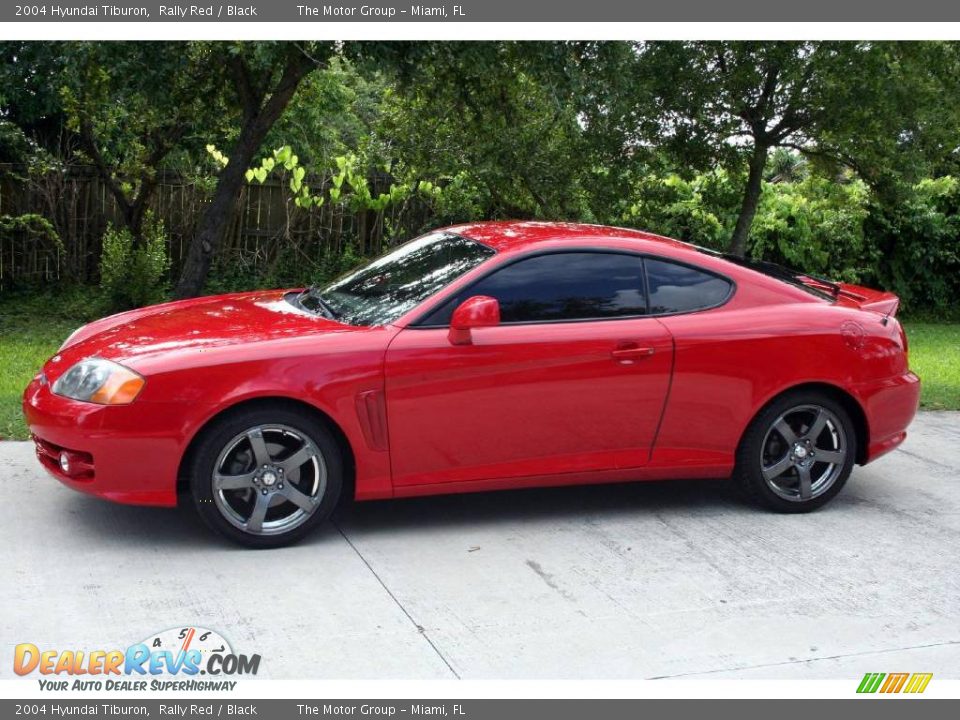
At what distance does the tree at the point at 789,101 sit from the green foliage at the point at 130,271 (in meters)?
5.30

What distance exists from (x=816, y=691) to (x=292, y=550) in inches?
94.5

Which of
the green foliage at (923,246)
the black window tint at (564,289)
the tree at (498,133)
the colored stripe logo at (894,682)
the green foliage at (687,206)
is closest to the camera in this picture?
the colored stripe logo at (894,682)

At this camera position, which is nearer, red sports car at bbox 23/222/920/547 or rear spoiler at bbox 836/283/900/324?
red sports car at bbox 23/222/920/547

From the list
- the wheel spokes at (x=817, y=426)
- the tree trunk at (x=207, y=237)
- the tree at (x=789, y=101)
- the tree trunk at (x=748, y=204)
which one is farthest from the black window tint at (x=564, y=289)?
the tree trunk at (x=207, y=237)

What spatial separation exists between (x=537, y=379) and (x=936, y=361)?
7703 mm

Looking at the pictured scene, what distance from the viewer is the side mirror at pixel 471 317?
5555 mm

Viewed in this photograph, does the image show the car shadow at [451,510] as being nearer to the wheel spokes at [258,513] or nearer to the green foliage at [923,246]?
the wheel spokes at [258,513]

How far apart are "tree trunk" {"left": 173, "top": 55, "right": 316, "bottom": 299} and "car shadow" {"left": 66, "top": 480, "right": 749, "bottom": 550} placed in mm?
5826

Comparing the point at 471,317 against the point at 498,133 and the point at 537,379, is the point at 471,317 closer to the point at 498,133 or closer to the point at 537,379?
the point at 537,379

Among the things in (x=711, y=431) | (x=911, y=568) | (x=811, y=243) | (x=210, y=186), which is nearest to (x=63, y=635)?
(x=711, y=431)

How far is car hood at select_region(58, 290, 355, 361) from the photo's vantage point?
552 centimetres

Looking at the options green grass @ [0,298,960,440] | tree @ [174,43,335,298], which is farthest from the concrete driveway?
tree @ [174,43,335,298]

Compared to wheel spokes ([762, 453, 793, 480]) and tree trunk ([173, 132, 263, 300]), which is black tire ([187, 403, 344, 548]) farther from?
tree trunk ([173, 132, 263, 300])

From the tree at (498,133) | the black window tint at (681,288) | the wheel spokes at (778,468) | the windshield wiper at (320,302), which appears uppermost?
the tree at (498,133)
